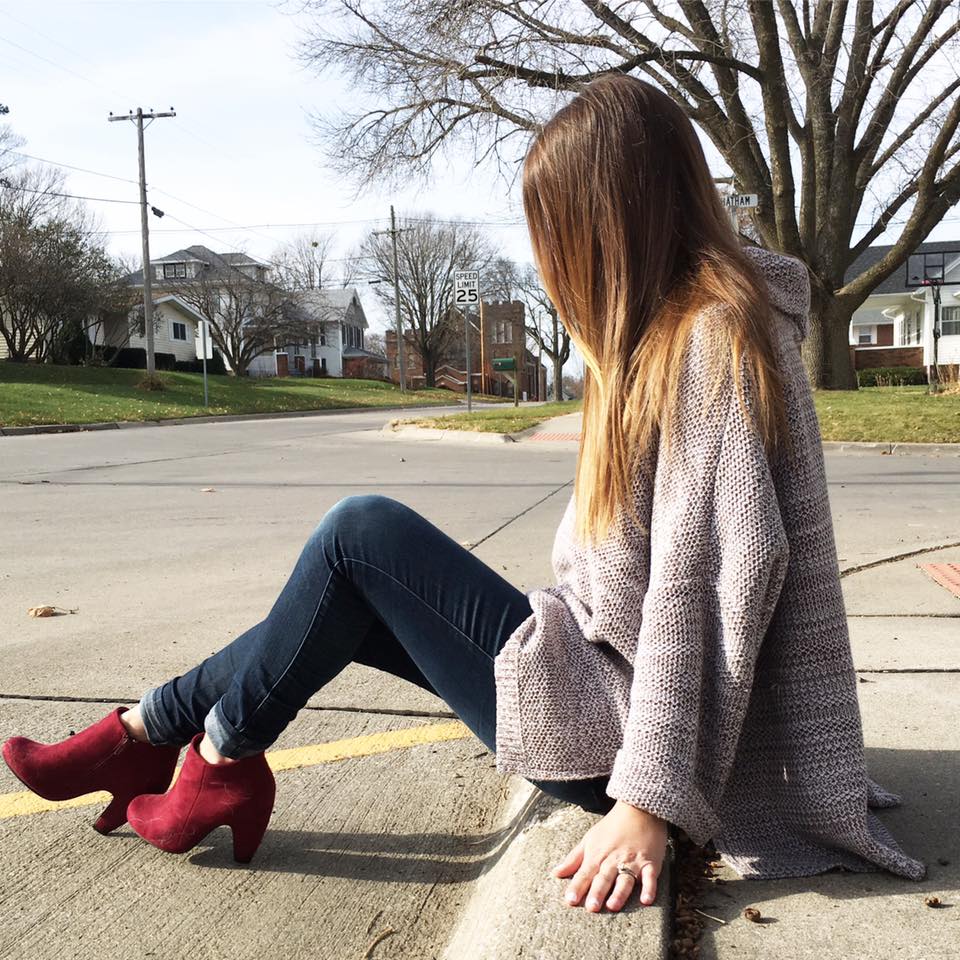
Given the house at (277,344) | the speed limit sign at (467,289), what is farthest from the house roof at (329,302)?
the speed limit sign at (467,289)

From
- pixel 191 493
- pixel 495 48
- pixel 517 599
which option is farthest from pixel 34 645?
pixel 495 48

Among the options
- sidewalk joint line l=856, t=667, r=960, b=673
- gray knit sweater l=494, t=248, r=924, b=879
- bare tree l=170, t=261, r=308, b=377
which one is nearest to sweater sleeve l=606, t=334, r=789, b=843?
gray knit sweater l=494, t=248, r=924, b=879

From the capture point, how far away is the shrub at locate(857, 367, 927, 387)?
36625 millimetres

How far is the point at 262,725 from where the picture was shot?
205cm

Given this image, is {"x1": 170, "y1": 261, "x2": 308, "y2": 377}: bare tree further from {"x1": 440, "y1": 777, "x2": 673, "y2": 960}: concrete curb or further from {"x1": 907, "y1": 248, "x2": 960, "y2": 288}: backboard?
{"x1": 440, "y1": 777, "x2": 673, "y2": 960}: concrete curb

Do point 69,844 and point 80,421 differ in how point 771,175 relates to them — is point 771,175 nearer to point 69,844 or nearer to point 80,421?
point 80,421

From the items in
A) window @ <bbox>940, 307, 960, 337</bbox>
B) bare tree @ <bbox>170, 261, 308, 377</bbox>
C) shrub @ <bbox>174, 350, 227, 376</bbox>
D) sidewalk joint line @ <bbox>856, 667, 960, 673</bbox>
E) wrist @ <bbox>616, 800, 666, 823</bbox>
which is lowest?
sidewalk joint line @ <bbox>856, 667, 960, 673</bbox>

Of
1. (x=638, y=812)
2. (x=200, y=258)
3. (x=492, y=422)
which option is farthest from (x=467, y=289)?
(x=200, y=258)

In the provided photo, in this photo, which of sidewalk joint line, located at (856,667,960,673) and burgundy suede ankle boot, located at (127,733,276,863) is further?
sidewalk joint line, located at (856,667,960,673)

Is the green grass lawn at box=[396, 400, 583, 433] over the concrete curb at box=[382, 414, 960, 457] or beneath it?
Answer: over

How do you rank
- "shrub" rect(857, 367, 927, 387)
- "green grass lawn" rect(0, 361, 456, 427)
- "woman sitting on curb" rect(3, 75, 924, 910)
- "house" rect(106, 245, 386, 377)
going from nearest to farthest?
1. "woman sitting on curb" rect(3, 75, 924, 910)
2. "green grass lawn" rect(0, 361, 456, 427)
3. "shrub" rect(857, 367, 927, 387)
4. "house" rect(106, 245, 386, 377)

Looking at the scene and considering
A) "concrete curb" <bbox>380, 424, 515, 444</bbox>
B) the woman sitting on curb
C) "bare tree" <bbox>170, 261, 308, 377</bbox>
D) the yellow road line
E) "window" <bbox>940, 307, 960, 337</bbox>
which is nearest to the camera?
the woman sitting on curb

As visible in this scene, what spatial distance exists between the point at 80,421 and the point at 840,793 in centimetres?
2301

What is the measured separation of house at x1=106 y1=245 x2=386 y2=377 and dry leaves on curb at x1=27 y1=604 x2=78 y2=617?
39731 mm
